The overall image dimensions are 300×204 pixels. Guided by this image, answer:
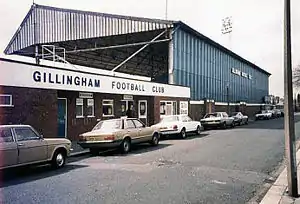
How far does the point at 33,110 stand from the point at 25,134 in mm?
6442

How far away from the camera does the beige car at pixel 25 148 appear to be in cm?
959

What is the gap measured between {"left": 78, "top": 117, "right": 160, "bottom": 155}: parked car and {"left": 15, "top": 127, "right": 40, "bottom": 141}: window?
4.32 m

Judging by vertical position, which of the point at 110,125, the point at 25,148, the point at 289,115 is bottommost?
the point at 25,148

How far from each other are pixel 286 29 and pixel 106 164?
23.3ft

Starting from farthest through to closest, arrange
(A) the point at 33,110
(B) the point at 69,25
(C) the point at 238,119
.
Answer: (C) the point at 238,119
(B) the point at 69,25
(A) the point at 33,110

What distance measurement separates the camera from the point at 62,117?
63.4 feet

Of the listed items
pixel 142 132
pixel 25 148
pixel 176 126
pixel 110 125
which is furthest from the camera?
pixel 176 126

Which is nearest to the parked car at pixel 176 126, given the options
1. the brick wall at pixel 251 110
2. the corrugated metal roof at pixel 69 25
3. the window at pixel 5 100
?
the window at pixel 5 100

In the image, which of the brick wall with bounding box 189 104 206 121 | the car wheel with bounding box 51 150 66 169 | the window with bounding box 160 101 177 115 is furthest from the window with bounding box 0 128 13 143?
the brick wall with bounding box 189 104 206 121

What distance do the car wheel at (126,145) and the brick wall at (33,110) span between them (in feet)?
13.8

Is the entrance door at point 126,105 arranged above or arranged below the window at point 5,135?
above

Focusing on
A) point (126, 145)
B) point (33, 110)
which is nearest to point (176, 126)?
point (126, 145)

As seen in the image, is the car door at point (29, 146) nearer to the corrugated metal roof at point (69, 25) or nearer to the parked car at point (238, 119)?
the corrugated metal roof at point (69, 25)

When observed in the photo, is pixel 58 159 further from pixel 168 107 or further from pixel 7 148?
pixel 168 107
